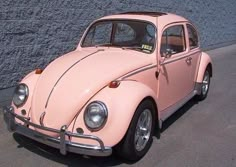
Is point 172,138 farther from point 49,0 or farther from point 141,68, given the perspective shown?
point 49,0

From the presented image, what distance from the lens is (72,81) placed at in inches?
175

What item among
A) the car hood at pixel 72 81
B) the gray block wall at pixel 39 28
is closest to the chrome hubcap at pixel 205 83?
the car hood at pixel 72 81

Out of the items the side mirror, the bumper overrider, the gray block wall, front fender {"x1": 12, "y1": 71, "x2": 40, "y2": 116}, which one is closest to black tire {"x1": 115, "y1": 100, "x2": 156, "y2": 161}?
the bumper overrider

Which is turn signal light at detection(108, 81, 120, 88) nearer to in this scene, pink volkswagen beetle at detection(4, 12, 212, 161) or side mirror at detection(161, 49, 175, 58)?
pink volkswagen beetle at detection(4, 12, 212, 161)

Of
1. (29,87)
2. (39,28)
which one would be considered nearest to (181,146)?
(29,87)

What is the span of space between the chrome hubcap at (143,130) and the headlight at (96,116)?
1.79ft

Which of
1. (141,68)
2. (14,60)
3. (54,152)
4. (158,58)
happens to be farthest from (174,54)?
(14,60)

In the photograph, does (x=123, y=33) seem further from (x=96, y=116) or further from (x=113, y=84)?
(x=96, y=116)

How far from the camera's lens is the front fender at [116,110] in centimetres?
402

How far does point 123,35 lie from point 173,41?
0.78 metres

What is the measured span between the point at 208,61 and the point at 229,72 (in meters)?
3.52

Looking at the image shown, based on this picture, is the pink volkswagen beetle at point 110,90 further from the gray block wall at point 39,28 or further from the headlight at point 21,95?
the gray block wall at point 39,28

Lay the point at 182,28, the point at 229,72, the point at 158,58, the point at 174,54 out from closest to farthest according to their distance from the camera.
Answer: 1. the point at 158,58
2. the point at 174,54
3. the point at 182,28
4. the point at 229,72

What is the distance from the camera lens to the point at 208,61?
281 inches
